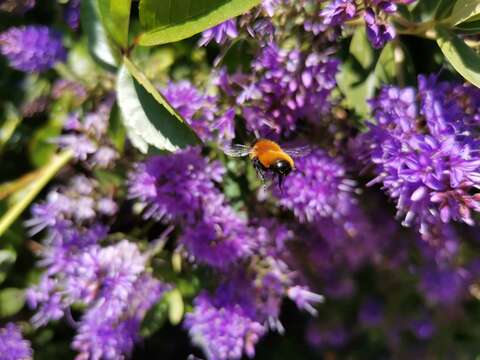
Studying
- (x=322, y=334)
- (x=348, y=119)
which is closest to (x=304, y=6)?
(x=348, y=119)

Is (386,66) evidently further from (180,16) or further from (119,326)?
(119,326)

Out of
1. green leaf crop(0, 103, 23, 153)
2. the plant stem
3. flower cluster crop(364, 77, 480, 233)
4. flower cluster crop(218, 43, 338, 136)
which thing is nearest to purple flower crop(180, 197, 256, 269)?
flower cluster crop(218, 43, 338, 136)

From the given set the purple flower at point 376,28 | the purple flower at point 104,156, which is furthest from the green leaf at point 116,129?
the purple flower at point 376,28

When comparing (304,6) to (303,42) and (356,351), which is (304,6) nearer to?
(303,42)

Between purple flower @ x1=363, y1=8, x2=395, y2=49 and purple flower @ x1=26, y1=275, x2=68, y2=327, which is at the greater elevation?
purple flower @ x1=363, y1=8, x2=395, y2=49

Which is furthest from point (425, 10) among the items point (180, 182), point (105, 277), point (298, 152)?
point (105, 277)

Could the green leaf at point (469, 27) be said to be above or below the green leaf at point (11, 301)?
above

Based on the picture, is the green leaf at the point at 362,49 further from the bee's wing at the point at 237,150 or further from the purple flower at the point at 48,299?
the purple flower at the point at 48,299

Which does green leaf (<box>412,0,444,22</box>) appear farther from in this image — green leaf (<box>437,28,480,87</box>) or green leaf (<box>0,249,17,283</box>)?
green leaf (<box>0,249,17,283</box>)
